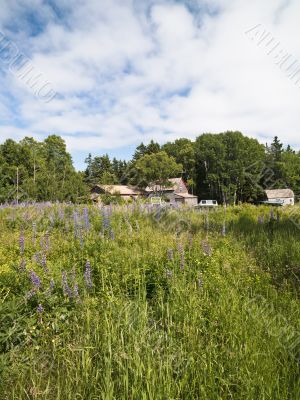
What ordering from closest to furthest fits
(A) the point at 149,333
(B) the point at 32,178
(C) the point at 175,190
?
(A) the point at 149,333 → (B) the point at 32,178 → (C) the point at 175,190

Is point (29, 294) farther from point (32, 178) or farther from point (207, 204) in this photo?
point (32, 178)

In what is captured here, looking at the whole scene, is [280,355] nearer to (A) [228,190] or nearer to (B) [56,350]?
(B) [56,350]

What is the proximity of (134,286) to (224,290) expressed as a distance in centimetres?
118

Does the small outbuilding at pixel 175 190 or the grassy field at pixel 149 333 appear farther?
the small outbuilding at pixel 175 190

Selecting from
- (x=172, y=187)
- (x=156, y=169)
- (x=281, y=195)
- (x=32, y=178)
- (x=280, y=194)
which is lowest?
(x=281, y=195)

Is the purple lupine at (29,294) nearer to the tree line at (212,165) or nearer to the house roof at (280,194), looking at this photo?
the tree line at (212,165)

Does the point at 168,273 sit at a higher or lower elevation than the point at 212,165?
lower

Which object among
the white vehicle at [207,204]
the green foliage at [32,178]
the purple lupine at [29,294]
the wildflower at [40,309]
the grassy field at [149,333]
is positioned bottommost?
the grassy field at [149,333]

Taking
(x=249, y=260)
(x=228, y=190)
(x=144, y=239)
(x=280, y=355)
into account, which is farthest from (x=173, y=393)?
(x=228, y=190)

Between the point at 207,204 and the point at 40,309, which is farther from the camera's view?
the point at 207,204

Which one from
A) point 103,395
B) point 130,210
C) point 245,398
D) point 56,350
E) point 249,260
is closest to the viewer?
point 103,395

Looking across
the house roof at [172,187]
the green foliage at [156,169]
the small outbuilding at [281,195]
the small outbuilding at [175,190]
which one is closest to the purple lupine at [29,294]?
the small outbuilding at [175,190]

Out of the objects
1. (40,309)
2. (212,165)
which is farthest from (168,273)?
(212,165)

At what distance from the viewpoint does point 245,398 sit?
223 cm
